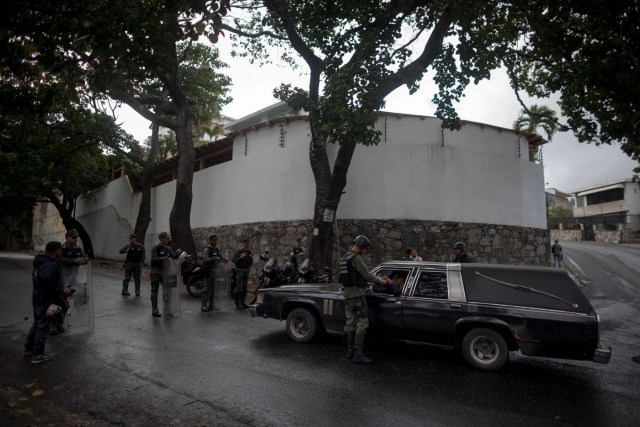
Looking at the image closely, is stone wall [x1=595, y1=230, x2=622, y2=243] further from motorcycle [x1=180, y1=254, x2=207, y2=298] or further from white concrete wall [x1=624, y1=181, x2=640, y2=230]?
motorcycle [x1=180, y1=254, x2=207, y2=298]

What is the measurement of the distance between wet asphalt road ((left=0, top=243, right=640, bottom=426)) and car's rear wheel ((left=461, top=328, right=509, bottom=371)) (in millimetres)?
151

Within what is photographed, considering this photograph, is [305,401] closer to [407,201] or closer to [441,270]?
[441,270]

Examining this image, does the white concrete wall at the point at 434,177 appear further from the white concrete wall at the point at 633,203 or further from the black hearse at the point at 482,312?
the white concrete wall at the point at 633,203

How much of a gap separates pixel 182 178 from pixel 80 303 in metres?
11.9

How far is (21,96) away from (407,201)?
11618mm

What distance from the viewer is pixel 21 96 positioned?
12.2m

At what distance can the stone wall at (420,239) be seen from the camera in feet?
50.2

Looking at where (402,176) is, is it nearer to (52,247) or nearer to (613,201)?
(52,247)

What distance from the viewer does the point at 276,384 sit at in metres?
5.50

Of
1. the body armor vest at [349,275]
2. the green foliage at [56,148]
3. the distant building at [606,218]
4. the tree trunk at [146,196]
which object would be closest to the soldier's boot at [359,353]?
the body armor vest at [349,275]

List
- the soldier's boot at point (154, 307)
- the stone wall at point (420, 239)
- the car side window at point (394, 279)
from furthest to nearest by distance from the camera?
the stone wall at point (420, 239) → the soldier's boot at point (154, 307) → the car side window at point (394, 279)

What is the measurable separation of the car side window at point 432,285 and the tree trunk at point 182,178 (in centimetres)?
1289

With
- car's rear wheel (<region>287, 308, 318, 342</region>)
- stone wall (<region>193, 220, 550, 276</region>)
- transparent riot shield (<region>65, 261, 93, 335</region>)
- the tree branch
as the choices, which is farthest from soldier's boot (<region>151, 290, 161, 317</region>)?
the tree branch

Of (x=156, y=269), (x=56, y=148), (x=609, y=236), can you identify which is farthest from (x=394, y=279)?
(x=609, y=236)
